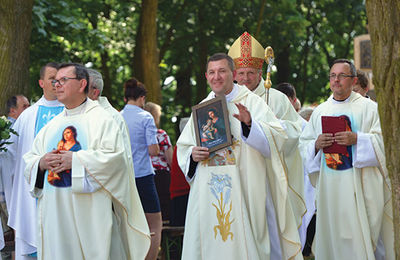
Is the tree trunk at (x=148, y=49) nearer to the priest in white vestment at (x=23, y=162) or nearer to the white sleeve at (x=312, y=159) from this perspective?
the priest in white vestment at (x=23, y=162)

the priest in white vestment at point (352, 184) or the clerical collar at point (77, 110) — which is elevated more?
the clerical collar at point (77, 110)

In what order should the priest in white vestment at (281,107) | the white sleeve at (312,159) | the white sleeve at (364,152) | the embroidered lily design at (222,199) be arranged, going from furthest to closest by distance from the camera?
the white sleeve at (312,159)
the white sleeve at (364,152)
the priest in white vestment at (281,107)
the embroidered lily design at (222,199)

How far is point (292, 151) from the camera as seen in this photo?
298 inches

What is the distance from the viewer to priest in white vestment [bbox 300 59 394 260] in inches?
310

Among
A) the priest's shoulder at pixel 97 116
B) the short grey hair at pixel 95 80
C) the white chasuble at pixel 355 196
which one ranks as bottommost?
the white chasuble at pixel 355 196

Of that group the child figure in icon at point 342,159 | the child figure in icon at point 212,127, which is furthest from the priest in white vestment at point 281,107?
the child figure in icon at point 212,127

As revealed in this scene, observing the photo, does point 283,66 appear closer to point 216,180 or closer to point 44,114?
point 44,114

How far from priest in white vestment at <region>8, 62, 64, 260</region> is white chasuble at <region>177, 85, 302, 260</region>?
2.15m

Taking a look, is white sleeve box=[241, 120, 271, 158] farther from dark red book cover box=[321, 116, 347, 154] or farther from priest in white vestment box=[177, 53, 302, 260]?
dark red book cover box=[321, 116, 347, 154]

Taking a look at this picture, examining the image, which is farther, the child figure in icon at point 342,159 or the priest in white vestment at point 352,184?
the child figure in icon at point 342,159

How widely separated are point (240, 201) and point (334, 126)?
5.46ft

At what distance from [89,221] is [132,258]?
2.01 ft

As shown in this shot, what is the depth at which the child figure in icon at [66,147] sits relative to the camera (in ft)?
22.4

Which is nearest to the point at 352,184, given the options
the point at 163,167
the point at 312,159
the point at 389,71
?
the point at 312,159
